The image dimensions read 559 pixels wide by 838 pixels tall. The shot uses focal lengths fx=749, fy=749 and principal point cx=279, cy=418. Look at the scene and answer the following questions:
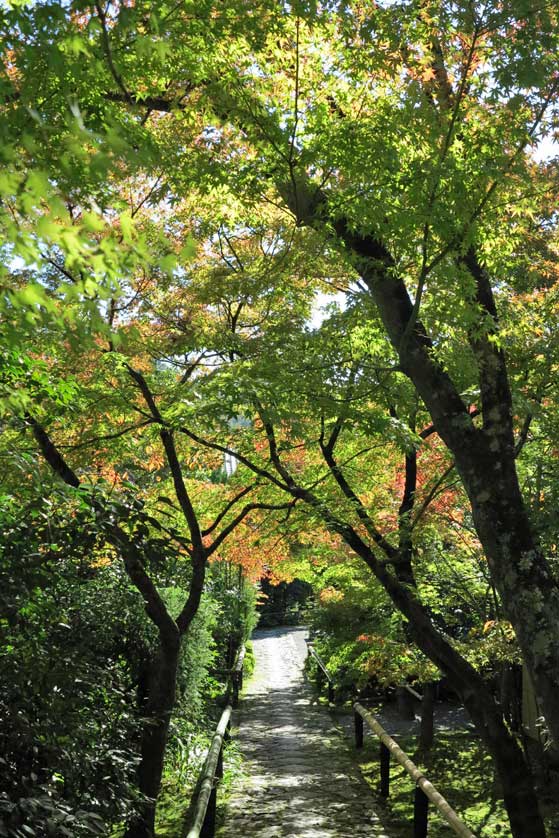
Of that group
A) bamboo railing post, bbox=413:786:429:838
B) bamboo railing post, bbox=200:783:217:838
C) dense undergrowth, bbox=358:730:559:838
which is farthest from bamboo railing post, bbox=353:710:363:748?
bamboo railing post, bbox=200:783:217:838

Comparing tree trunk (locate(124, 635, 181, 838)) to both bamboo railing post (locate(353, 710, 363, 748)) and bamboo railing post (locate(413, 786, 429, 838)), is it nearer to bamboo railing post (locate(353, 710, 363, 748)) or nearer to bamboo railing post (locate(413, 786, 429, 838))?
bamboo railing post (locate(413, 786, 429, 838))

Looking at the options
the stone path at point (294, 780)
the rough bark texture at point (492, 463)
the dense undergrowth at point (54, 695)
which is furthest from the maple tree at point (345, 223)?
the stone path at point (294, 780)

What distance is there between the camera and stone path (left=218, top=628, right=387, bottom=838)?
7.70 meters

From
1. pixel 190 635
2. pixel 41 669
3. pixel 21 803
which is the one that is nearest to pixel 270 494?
pixel 190 635

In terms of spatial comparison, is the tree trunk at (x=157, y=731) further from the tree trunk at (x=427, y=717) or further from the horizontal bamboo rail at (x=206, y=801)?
the tree trunk at (x=427, y=717)

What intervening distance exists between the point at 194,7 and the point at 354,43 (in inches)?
72.6

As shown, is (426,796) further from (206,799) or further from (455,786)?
(455,786)

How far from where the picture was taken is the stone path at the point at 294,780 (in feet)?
25.3

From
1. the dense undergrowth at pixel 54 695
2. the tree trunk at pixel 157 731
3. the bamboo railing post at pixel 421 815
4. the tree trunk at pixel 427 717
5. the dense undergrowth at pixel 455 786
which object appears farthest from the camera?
the tree trunk at pixel 427 717

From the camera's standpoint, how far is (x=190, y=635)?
1099cm

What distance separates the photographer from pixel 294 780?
384 inches

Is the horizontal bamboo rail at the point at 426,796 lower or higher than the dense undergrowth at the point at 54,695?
lower

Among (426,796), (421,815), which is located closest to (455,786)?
(421,815)

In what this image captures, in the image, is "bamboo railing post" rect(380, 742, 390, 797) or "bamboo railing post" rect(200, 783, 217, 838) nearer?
"bamboo railing post" rect(200, 783, 217, 838)
